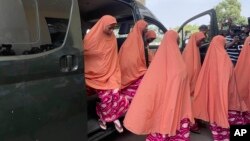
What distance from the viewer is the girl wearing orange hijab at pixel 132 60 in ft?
13.6

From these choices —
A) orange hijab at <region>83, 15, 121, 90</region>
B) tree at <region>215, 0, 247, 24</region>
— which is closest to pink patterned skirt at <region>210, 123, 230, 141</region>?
orange hijab at <region>83, 15, 121, 90</region>

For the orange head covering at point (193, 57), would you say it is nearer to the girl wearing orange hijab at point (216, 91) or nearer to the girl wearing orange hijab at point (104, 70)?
the girl wearing orange hijab at point (216, 91)

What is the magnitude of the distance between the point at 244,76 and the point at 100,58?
217 centimetres

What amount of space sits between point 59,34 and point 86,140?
1.04 m

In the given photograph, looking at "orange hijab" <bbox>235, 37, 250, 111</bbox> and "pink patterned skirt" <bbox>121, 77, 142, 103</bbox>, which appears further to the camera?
"orange hijab" <bbox>235, 37, 250, 111</bbox>

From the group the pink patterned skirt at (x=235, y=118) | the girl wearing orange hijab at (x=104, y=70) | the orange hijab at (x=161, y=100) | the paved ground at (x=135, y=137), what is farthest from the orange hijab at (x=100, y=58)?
the pink patterned skirt at (x=235, y=118)

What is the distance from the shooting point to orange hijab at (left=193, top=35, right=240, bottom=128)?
389cm

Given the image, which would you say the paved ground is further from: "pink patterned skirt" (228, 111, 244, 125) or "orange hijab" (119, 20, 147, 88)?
"orange hijab" (119, 20, 147, 88)

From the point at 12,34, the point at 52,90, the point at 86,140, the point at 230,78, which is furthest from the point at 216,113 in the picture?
the point at 12,34

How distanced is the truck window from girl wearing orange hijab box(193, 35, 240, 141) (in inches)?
79.0

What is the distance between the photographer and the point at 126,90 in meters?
4.26

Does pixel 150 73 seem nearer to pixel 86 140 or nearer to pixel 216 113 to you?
pixel 86 140

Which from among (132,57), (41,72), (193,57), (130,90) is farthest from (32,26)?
(193,57)

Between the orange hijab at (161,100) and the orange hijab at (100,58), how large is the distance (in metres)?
0.52
